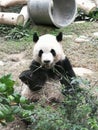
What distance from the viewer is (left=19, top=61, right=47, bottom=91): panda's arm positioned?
4.37 meters

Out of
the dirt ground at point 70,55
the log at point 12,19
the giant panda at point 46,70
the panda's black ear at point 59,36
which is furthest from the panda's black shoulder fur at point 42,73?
the log at point 12,19

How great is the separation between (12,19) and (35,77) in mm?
4472

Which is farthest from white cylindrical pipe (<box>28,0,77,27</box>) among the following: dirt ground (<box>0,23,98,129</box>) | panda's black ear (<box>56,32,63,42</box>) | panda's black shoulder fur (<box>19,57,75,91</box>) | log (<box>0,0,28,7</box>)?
panda's black shoulder fur (<box>19,57,75,91</box>)

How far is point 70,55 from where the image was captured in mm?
6820

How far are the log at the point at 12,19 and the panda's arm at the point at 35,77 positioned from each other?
4.29 m

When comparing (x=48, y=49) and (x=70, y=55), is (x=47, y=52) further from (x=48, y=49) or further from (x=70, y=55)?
(x=70, y=55)

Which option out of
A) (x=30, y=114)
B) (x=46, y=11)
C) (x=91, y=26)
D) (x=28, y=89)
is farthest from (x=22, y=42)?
(x=30, y=114)

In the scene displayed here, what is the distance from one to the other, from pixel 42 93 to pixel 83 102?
108 cm

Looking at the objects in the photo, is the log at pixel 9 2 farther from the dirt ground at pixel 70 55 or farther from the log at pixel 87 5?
the dirt ground at pixel 70 55

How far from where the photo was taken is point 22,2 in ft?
31.3

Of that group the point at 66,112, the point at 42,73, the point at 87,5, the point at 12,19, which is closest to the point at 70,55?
the point at 12,19

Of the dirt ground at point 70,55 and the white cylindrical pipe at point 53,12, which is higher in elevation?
the white cylindrical pipe at point 53,12

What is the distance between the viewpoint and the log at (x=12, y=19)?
8.65 m

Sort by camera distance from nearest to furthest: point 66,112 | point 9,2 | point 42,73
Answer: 1. point 66,112
2. point 42,73
3. point 9,2
